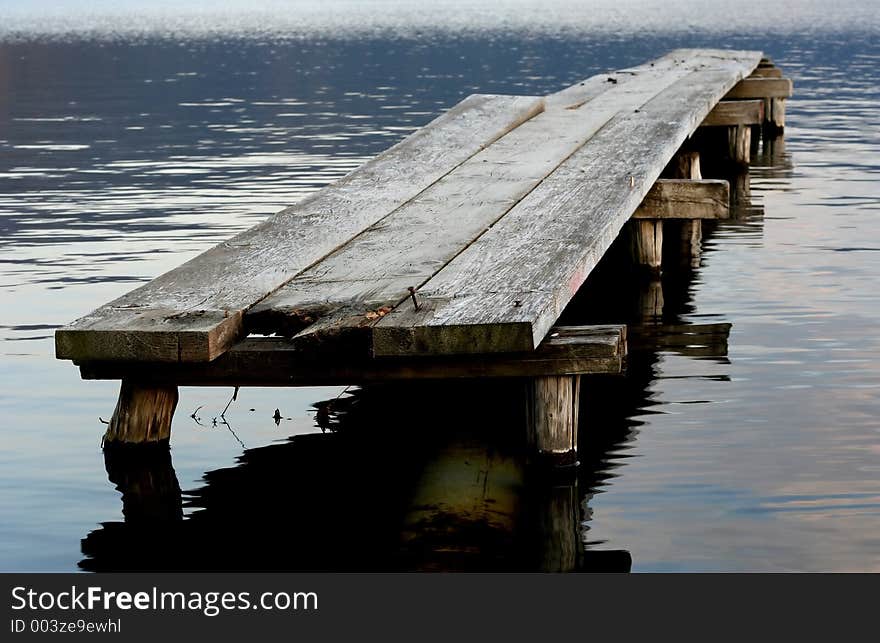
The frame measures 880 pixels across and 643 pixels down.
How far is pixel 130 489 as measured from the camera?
7.47m

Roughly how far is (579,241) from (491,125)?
476 cm

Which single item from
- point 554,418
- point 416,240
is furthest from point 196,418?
point 554,418

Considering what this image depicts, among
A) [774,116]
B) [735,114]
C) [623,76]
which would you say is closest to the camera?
[623,76]

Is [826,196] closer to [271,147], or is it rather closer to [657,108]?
[657,108]

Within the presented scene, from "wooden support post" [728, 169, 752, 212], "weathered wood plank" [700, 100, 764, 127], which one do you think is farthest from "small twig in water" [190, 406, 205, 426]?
"weathered wood plank" [700, 100, 764, 127]

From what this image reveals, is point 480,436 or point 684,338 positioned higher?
point 480,436

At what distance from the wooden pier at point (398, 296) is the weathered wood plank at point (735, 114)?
8936 mm

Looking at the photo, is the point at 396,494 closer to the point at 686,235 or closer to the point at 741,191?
the point at 686,235

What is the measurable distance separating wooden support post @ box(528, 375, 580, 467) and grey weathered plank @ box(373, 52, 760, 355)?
0.38m

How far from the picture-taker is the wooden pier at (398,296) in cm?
667

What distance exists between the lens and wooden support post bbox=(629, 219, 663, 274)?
13.0 metres

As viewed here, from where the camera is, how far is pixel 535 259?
7789mm

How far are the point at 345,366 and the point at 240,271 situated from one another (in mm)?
1029

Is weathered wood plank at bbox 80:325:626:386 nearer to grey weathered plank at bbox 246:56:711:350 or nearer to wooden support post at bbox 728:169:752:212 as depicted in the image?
grey weathered plank at bbox 246:56:711:350
